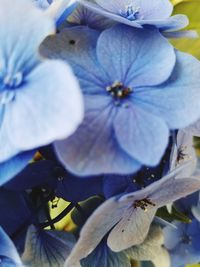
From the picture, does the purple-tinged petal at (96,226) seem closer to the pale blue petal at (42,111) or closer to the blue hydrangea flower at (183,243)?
the pale blue petal at (42,111)

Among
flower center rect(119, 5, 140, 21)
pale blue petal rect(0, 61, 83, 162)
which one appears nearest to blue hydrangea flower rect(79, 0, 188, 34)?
flower center rect(119, 5, 140, 21)

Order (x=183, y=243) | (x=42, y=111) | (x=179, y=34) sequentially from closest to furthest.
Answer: (x=42, y=111), (x=179, y=34), (x=183, y=243)

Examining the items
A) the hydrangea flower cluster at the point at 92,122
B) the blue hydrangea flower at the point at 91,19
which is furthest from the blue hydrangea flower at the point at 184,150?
the blue hydrangea flower at the point at 91,19

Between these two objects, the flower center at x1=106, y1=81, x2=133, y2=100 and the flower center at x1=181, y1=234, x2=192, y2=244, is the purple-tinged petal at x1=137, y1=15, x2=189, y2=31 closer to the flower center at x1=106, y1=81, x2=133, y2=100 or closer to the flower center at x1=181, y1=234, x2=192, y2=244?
the flower center at x1=106, y1=81, x2=133, y2=100

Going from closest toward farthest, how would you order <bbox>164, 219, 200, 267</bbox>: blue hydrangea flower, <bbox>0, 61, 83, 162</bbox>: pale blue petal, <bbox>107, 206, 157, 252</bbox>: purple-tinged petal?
<bbox>0, 61, 83, 162</bbox>: pale blue petal
<bbox>107, 206, 157, 252</bbox>: purple-tinged petal
<bbox>164, 219, 200, 267</bbox>: blue hydrangea flower

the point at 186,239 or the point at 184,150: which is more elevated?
the point at 184,150

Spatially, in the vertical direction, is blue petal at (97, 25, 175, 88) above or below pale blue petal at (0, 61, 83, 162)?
below

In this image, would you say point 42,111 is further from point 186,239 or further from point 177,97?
point 186,239

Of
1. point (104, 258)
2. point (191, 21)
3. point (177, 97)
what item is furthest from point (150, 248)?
point (191, 21)
